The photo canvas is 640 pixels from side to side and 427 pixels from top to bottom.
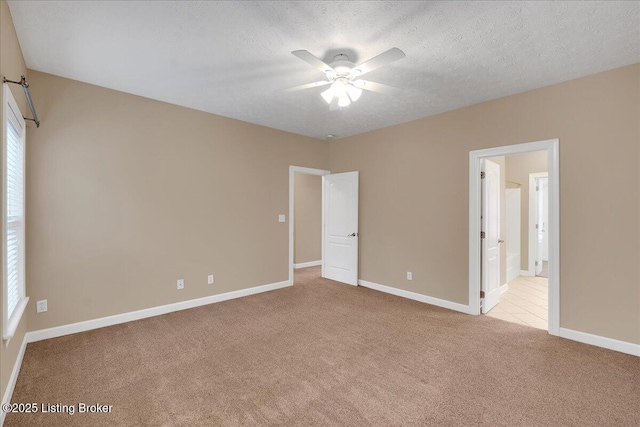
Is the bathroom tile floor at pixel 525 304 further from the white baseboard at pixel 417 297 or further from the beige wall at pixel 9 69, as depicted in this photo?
the beige wall at pixel 9 69

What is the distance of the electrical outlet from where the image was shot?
115 inches

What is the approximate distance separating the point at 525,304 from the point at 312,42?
14.8 feet

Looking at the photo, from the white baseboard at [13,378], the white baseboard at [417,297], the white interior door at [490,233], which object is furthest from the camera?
the white baseboard at [417,297]

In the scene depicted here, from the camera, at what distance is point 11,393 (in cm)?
208

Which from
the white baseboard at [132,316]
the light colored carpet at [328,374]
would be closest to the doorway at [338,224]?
the white baseboard at [132,316]

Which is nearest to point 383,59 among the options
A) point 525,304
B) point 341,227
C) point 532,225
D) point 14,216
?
point 14,216

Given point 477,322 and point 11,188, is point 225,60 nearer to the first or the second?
point 11,188

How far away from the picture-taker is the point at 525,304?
4.24 meters

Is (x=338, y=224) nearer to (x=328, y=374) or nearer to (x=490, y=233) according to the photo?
(x=490, y=233)

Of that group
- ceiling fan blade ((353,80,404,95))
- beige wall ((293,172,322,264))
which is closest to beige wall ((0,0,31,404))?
ceiling fan blade ((353,80,404,95))

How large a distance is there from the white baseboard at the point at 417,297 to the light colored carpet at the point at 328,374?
0.37 metres

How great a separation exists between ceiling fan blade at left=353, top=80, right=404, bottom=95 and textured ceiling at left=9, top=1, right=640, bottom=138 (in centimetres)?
10

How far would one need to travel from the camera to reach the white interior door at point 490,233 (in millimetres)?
3791

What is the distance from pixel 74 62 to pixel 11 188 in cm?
128
